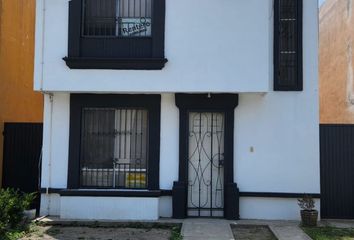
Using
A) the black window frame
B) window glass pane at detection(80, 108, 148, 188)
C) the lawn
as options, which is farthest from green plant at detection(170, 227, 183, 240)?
window glass pane at detection(80, 108, 148, 188)

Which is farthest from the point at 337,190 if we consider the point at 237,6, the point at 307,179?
A: the point at 237,6

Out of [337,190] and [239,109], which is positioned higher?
[239,109]

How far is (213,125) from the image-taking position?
10.7 meters

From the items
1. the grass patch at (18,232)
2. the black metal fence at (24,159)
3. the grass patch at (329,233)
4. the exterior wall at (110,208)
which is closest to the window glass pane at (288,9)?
the grass patch at (329,233)

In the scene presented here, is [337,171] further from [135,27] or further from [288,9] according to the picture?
[135,27]

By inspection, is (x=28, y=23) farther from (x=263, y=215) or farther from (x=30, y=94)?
(x=263, y=215)

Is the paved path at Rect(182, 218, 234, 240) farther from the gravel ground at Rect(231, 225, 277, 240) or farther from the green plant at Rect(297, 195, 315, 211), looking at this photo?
the green plant at Rect(297, 195, 315, 211)

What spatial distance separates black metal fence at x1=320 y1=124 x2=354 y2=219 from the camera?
1072cm

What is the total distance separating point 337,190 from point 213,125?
3.11m

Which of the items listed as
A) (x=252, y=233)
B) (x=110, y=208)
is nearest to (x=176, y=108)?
(x=110, y=208)

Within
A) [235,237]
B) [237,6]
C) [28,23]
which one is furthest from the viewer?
[28,23]

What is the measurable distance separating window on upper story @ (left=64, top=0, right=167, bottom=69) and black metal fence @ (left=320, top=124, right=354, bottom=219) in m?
4.11

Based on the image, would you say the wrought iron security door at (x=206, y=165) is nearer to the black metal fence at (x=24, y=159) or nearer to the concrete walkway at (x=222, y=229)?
the concrete walkway at (x=222, y=229)

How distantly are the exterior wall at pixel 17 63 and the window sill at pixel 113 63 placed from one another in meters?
3.48
